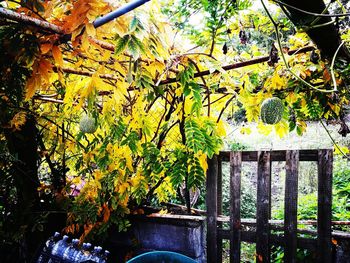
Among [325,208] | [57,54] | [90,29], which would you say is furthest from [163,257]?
[90,29]

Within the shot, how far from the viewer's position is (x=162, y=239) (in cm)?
276

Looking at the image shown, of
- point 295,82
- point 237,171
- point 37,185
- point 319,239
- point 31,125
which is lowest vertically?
point 319,239

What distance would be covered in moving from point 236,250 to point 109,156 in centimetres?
145

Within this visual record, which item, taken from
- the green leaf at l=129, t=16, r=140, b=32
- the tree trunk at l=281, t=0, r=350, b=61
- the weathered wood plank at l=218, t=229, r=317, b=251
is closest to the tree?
the green leaf at l=129, t=16, r=140, b=32

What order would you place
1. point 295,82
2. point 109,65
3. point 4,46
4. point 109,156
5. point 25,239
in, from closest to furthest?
point 4,46 → point 109,65 → point 295,82 → point 109,156 → point 25,239

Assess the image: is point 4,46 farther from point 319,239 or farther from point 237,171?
point 319,239

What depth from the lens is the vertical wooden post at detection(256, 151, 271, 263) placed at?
248cm

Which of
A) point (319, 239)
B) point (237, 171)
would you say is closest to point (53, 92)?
point (237, 171)

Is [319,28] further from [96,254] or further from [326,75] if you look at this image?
[96,254]

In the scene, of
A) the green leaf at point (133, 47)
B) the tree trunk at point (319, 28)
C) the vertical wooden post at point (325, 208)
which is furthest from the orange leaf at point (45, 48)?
the vertical wooden post at point (325, 208)

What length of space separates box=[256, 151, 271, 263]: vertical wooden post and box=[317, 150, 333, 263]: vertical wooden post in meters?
0.41

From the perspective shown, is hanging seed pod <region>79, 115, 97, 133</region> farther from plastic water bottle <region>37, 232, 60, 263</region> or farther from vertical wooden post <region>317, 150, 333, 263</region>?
vertical wooden post <region>317, 150, 333, 263</region>

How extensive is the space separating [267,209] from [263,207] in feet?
0.13

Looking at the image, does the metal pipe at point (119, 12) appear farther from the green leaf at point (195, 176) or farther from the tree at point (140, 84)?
the green leaf at point (195, 176)
